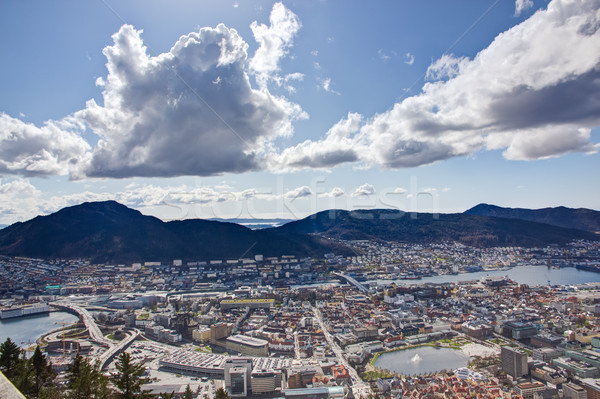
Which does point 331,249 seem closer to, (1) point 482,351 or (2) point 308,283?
(2) point 308,283

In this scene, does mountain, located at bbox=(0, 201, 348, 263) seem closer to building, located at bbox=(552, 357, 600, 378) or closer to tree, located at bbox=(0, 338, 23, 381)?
building, located at bbox=(552, 357, 600, 378)

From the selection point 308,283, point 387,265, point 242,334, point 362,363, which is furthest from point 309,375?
point 387,265

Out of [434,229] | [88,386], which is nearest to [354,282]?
[88,386]

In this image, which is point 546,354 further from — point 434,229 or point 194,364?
point 434,229

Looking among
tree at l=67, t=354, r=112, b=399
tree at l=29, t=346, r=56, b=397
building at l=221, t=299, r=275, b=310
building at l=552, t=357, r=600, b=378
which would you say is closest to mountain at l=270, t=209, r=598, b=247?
building at l=221, t=299, r=275, b=310

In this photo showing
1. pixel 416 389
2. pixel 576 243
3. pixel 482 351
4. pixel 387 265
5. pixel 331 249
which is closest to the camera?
pixel 416 389

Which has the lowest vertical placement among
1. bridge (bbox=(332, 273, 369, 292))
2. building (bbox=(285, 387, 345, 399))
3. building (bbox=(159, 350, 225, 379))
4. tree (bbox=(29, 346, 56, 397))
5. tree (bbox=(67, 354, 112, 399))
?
building (bbox=(159, 350, 225, 379))
